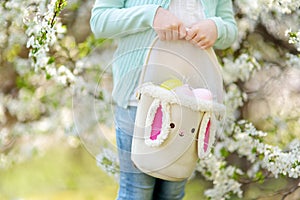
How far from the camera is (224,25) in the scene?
1.17m

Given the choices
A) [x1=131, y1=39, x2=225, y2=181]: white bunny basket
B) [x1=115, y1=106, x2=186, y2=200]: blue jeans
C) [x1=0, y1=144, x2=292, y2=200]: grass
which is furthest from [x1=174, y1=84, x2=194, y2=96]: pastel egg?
[x1=0, y1=144, x2=292, y2=200]: grass

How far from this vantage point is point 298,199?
6.05 feet

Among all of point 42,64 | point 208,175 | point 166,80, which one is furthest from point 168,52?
point 208,175

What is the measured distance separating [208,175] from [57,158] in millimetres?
907

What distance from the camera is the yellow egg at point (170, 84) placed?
107 cm

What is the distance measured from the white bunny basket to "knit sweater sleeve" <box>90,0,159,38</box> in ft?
0.16

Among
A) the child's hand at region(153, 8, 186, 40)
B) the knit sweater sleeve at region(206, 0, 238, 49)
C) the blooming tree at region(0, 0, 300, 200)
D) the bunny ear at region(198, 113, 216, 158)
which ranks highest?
the child's hand at region(153, 8, 186, 40)

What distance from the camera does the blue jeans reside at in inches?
44.9

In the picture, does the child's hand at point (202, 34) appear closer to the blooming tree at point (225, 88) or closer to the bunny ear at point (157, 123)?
the bunny ear at point (157, 123)

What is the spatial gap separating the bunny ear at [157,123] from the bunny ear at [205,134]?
69 mm

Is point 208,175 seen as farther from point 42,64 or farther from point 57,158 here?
point 57,158

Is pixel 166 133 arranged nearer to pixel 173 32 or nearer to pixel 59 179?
pixel 173 32

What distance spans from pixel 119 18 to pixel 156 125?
0.21 meters

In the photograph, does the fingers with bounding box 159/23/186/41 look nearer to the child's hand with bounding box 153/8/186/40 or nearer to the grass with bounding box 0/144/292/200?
the child's hand with bounding box 153/8/186/40
